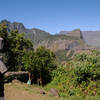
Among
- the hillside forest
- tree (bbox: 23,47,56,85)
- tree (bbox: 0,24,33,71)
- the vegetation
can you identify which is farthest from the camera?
tree (bbox: 0,24,33,71)

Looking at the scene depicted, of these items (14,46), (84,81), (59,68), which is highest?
(14,46)

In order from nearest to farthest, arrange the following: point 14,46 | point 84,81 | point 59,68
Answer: point 84,81, point 59,68, point 14,46

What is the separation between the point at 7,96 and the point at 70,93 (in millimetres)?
7003

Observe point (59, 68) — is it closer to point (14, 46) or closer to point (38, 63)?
point (38, 63)

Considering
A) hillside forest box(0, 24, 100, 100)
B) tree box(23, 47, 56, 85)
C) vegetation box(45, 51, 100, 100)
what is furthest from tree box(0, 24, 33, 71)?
vegetation box(45, 51, 100, 100)

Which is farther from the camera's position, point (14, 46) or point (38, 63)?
point (14, 46)

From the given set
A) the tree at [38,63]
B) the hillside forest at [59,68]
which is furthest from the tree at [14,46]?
the tree at [38,63]

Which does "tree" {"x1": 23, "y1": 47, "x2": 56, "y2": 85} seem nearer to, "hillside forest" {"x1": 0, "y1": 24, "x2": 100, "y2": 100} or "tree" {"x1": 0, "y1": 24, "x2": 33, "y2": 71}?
"hillside forest" {"x1": 0, "y1": 24, "x2": 100, "y2": 100}

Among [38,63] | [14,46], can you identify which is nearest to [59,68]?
[38,63]

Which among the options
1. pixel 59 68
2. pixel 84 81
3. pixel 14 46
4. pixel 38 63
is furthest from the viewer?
pixel 14 46

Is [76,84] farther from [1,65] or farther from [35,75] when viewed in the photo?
[1,65]

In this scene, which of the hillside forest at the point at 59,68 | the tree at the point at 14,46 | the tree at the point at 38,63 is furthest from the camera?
the tree at the point at 14,46

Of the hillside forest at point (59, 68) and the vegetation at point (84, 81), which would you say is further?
the hillside forest at point (59, 68)

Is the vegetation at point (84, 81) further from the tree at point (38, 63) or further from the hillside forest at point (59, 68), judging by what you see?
the tree at point (38, 63)
